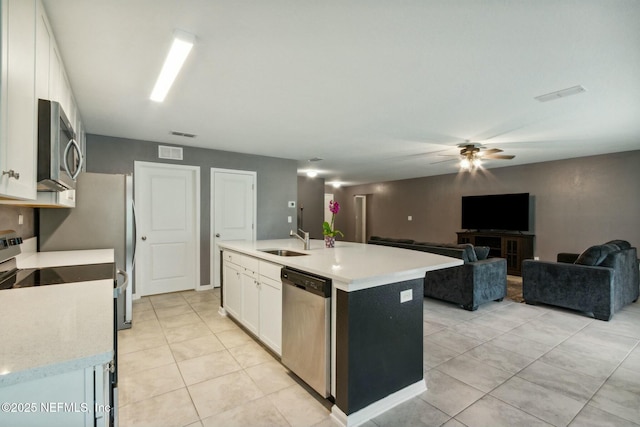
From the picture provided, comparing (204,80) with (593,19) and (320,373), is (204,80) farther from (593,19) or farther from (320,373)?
(593,19)

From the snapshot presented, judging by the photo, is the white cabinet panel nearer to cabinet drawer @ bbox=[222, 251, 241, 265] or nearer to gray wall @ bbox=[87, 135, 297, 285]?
cabinet drawer @ bbox=[222, 251, 241, 265]

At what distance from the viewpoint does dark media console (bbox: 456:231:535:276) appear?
247 inches

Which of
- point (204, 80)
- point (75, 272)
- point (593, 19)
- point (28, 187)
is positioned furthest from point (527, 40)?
point (75, 272)

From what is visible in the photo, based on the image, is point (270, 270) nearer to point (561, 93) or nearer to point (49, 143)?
point (49, 143)

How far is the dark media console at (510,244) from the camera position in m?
6.27

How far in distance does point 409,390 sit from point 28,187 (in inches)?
97.1

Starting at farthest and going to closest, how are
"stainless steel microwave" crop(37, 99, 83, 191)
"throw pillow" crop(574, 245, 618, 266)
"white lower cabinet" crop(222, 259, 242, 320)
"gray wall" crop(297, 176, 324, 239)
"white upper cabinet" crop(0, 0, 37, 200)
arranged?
"gray wall" crop(297, 176, 324, 239) < "throw pillow" crop(574, 245, 618, 266) < "white lower cabinet" crop(222, 259, 242, 320) < "stainless steel microwave" crop(37, 99, 83, 191) < "white upper cabinet" crop(0, 0, 37, 200)

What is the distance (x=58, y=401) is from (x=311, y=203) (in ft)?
26.4

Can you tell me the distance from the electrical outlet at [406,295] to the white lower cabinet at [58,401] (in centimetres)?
168

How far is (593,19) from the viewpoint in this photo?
5.66 ft

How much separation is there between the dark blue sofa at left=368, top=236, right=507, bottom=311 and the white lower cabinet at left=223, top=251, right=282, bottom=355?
8.27 ft

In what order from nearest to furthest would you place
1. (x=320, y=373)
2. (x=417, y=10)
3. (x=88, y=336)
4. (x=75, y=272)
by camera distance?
1. (x=88, y=336)
2. (x=417, y=10)
3. (x=75, y=272)
4. (x=320, y=373)

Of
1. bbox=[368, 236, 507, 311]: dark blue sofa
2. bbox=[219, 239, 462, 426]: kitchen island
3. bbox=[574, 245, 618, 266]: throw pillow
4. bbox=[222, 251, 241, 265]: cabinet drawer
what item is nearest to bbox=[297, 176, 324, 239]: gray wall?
bbox=[368, 236, 507, 311]: dark blue sofa

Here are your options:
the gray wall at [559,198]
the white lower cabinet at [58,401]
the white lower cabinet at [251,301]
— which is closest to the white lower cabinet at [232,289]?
the white lower cabinet at [251,301]
